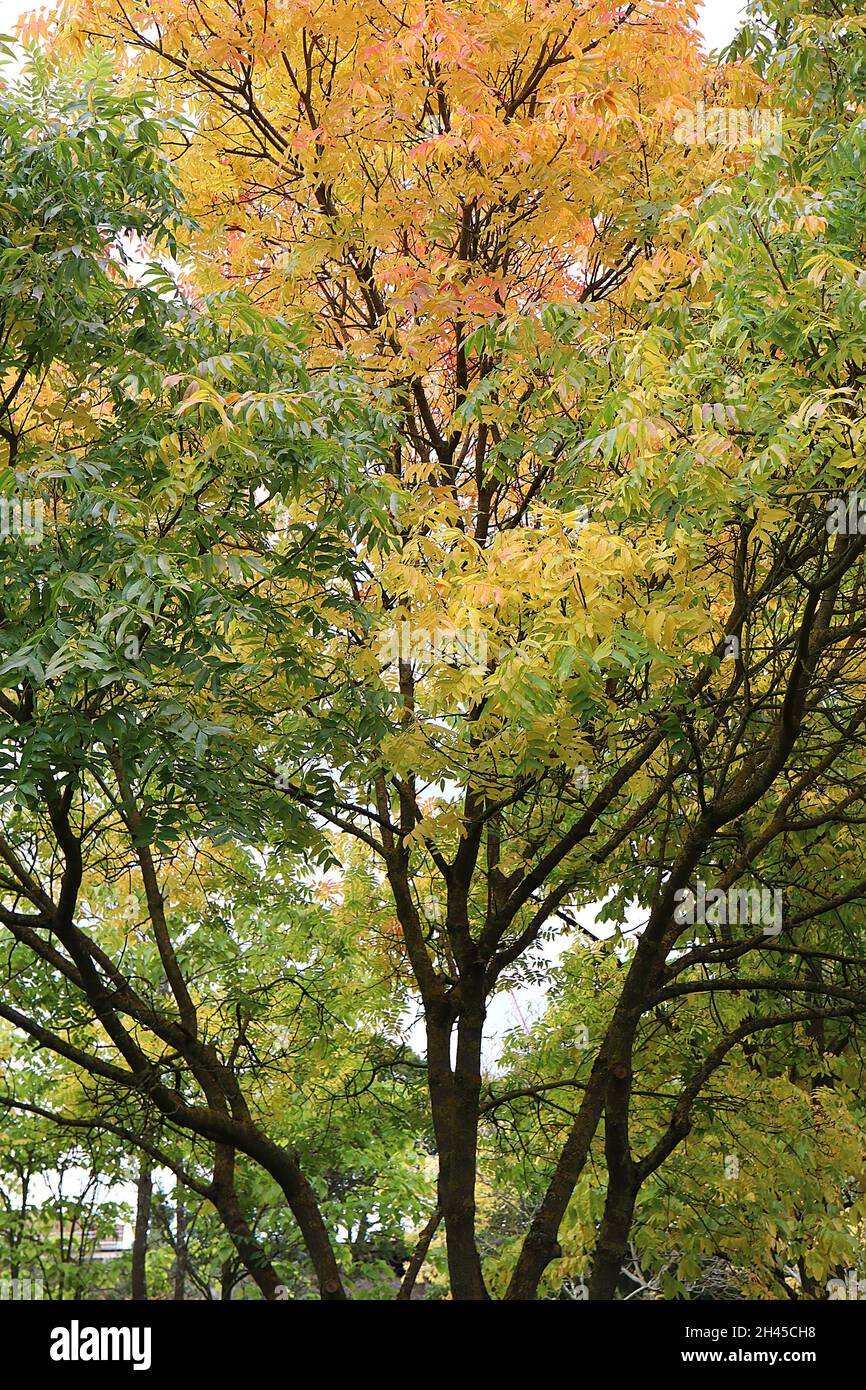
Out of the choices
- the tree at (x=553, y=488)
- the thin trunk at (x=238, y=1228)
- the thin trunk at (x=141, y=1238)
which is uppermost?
the tree at (x=553, y=488)

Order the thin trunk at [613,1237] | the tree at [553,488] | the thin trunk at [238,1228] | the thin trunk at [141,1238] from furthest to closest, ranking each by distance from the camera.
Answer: the thin trunk at [141,1238], the thin trunk at [238,1228], the thin trunk at [613,1237], the tree at [553,488]

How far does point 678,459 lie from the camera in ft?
16.5

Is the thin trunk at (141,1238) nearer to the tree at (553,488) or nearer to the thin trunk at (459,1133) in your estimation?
the thin trunk at (459,1133)

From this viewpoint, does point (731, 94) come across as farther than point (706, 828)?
Yes

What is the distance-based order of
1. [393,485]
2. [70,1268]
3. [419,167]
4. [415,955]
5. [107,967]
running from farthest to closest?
[70,1268] → [415,955] → [107,967] → [419,167] → [393,485]

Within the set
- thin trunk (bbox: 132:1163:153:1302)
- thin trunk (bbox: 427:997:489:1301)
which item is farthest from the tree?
thin trunk (bbox: 132:1163:153:1302)

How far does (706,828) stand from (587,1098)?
213cm

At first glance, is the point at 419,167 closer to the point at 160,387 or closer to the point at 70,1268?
the point at 160,387

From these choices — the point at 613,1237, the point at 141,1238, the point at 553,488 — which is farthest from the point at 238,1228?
the point at 141,1238

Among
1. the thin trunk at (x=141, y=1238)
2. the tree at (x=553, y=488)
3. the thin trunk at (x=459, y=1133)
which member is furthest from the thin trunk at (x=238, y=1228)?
the thin trunk at (x=141, y=1238)

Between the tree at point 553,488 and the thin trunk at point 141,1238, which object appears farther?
the thin trunk at point 141,1238

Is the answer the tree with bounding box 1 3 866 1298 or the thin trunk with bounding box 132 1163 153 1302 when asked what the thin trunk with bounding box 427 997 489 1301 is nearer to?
the tree with bounding box 1 3 866 1298

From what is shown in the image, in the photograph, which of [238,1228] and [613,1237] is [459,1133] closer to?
[613,1237]
